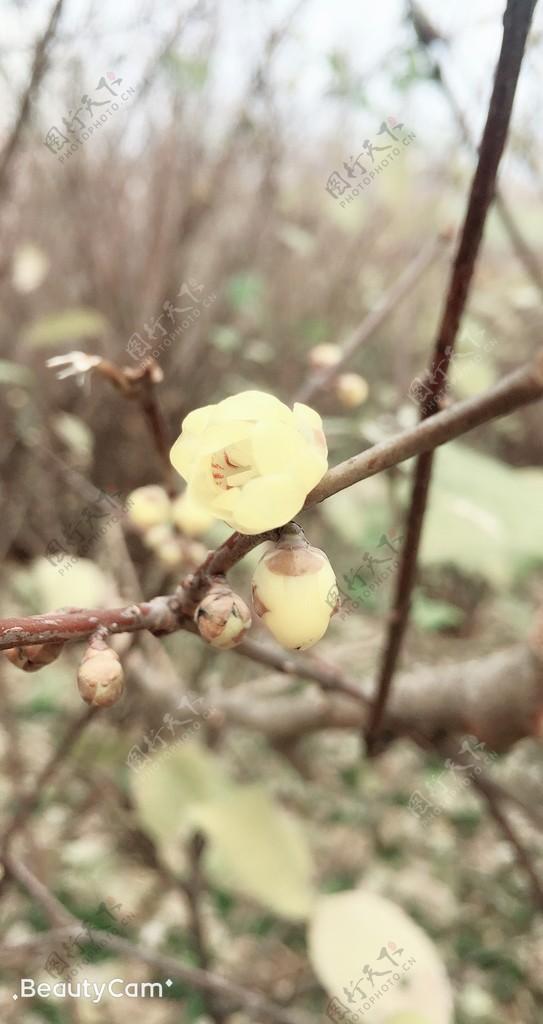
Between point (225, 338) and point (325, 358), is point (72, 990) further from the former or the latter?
point (225, 338)

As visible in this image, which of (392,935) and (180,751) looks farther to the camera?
(180,751)

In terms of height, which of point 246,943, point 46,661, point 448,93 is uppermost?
point 448,93

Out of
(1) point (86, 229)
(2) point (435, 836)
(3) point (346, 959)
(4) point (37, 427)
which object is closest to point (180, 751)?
(3) point (346, 959)

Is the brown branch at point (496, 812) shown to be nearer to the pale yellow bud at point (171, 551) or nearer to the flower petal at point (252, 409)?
the pale yellow bud at point (171, 551)

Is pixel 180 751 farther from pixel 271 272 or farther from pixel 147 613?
pixel 271 272

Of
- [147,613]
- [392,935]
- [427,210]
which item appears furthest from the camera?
[427,210]

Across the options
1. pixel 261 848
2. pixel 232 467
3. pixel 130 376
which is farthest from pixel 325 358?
pixel 261 848

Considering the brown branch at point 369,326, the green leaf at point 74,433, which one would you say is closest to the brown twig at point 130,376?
the brown branch at point 369,326

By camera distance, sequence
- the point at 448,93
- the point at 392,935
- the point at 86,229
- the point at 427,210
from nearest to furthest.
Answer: the point at 448,93, the point at 392,935, the point at 86,229, the point at 427,210
